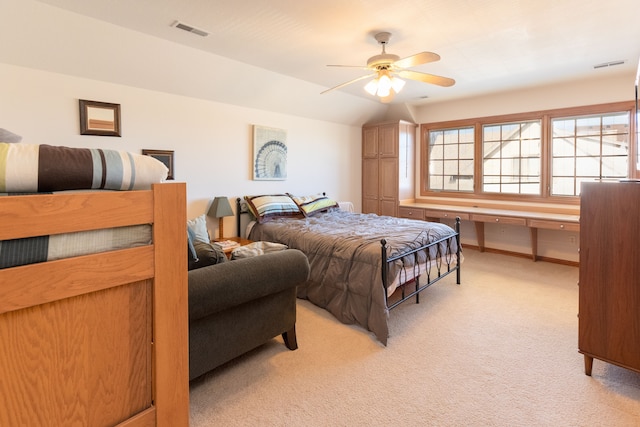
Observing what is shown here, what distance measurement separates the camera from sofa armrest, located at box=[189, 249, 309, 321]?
1716 mm

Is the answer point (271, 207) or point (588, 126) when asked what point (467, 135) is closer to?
point (588, 126)

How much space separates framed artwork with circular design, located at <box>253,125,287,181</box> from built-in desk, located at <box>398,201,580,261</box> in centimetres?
221

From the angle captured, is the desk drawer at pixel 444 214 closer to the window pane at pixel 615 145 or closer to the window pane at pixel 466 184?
the window pane at pixel 466 184

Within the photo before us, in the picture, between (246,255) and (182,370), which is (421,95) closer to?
(246,255)

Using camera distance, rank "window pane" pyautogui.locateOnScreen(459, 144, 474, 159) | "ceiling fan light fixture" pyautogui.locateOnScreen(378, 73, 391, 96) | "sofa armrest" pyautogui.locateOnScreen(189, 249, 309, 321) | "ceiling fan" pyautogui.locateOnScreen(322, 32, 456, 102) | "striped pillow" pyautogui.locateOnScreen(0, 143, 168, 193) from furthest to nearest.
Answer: "window pane" pyautogui.locateOnScreen(459, 144, 474, 159) < "ceiling fan light fixture" pyautogui.locateOnScreen(378, 73, 391, 96) < "ceiling fan" pyautogui.locateOnScreen(322, 32, 456, 102) < "sofa armrest" pyautogui.locateOnScreen(189, 249, 309, 321) < "striped pillow" pyautogui.locateOnScreen(0, 143, 168, 193)

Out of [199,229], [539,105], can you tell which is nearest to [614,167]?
[539,105]

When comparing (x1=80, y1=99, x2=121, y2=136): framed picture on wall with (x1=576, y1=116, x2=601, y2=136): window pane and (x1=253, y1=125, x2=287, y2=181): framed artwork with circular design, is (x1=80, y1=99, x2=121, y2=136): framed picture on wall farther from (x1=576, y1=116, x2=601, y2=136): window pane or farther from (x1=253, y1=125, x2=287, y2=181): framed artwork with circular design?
(x1=576, y1=116, x2=601, y2=136): window pane

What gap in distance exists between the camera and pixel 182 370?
1190mm

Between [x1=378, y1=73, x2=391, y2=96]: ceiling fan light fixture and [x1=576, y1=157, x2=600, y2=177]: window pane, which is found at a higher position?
[x1=378, y1=73, x2=391, y2=96]: ceiling fan light fixture

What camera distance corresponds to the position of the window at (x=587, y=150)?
4246 millimetres

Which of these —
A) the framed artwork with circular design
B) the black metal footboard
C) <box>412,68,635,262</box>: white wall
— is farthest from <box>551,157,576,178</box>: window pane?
the framed artwork with circular design

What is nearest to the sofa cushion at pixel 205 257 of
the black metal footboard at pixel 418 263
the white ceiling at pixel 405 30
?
the black metal footboard at pixel 418 263

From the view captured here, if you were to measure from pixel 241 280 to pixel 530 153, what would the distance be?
4.89m

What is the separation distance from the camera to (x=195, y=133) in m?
4.00
